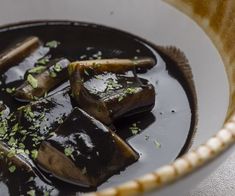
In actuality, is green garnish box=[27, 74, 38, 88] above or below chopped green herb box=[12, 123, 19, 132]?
above

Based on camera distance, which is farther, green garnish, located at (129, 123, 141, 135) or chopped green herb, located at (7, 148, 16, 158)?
green garnish, located at (129, 123, 141, 135)

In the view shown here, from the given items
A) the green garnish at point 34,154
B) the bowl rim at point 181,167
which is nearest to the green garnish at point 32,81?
the green garnish at point 34,154

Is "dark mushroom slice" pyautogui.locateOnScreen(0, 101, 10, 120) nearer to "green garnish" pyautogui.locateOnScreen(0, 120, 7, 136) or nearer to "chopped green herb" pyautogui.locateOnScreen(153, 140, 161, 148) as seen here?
"green garnish" pyautogui.locateOnScreen(0, 120, 7, 136)

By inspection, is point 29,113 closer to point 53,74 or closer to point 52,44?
point 53,74

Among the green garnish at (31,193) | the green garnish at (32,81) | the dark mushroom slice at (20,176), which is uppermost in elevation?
the green garnish at (32,81)

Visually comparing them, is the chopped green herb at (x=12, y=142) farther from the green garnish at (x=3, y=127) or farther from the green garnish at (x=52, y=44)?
the green garnish at (x=52, y=44)

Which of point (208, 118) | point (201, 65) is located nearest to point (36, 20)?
point (201, 65)

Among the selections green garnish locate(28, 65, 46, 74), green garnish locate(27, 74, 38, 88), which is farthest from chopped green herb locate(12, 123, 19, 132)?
green garnish locate(28, 65, 46, 74)

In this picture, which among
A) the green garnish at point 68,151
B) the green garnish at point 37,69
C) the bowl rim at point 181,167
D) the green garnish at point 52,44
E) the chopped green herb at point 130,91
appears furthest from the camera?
the green garnish at point 52,44
